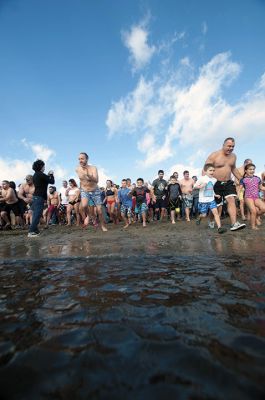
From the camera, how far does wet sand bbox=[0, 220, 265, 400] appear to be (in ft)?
3.19

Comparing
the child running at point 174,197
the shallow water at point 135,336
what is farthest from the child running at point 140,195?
the shallow water at point 135,336

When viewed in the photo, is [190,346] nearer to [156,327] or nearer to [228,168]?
[156,327]

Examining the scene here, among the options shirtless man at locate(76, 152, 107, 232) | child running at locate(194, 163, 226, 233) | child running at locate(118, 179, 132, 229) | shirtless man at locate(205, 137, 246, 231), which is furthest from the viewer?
child running at locate(118, 179, 132, 229)

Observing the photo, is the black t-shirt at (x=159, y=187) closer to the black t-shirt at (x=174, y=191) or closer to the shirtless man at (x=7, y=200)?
the black t-shirt at (x=174, y=191)

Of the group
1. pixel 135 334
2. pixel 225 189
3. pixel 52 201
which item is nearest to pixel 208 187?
pixel 225 189

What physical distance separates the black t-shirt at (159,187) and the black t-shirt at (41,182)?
16.4ft

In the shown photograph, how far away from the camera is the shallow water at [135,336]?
0.97 m

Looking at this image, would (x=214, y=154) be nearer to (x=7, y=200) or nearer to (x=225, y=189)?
(x=225, y=189)

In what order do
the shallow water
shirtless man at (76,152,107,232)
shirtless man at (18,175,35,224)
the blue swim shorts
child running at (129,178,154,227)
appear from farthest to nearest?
1. shirtless man at (18,175,35,224)
2. child running at (129,178,154,227)
3. the blue swim shorts
4. shirtless man at (76,152,107,232)
5. the shallow water

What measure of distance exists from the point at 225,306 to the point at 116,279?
997mm

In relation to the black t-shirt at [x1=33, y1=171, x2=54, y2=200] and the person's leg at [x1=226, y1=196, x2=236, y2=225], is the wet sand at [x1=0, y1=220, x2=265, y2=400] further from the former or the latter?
the black t-shirt at [x1=33, y1=171, x2=54, y2=200]

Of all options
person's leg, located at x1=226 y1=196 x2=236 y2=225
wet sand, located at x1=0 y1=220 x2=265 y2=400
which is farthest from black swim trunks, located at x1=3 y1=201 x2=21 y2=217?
wet sand, located at x1=0 y1=220 x2=265 y2=400

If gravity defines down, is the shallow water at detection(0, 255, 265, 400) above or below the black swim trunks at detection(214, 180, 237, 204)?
below

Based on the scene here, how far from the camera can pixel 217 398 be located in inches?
34.9
